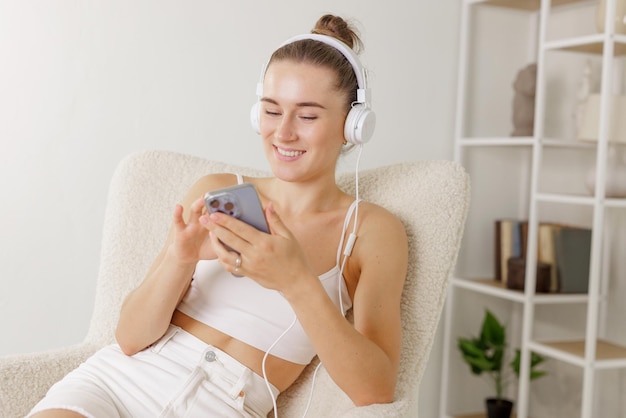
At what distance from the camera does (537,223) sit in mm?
2588

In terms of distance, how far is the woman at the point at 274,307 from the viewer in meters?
1.28

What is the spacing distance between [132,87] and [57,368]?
1074 mm

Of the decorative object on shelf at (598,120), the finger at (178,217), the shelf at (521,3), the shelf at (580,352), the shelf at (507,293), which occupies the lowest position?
the shelf at (580,352)

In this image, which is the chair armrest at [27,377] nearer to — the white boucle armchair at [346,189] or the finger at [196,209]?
the white boucle armchair at [346,189]

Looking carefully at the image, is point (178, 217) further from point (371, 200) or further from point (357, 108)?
point (371, 200)

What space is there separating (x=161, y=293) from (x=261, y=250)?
301mm

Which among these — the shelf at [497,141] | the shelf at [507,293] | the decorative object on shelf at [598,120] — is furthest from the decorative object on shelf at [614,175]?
the shelf at [507,293]

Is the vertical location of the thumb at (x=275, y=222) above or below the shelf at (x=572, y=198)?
above

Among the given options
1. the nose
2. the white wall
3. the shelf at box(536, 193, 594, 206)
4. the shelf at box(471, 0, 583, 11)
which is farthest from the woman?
the shelf at box(471, 0, 583, 11)

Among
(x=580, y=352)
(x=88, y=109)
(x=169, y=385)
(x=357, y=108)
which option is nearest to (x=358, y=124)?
(x=357, y=108)

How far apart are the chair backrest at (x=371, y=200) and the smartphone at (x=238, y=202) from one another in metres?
0.35

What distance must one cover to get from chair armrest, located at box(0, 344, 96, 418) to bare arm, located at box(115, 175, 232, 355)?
186 millimetres

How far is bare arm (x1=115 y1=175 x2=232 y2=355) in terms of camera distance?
1.28 m

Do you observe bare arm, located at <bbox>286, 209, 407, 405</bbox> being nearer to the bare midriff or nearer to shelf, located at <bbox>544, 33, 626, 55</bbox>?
the bare midriff
